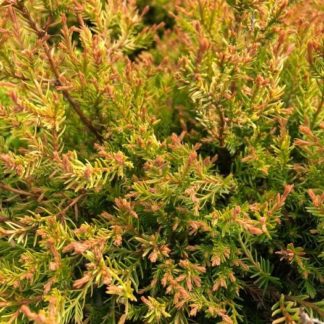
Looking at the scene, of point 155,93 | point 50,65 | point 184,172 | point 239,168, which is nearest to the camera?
point 184,172

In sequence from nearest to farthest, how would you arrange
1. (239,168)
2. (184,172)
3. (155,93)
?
(184,172)
(239,168)
(155,93)

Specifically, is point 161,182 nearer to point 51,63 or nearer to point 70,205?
point 70,205

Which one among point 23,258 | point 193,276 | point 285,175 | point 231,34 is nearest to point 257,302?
point 193,276

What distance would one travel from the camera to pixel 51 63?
5.08 ft

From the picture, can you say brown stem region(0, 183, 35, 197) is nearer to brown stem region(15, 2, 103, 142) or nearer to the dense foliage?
the dense foliage

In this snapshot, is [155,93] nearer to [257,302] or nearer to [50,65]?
[50,65]

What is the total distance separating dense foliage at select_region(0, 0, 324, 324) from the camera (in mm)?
1425

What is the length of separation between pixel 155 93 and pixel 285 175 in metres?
0.59

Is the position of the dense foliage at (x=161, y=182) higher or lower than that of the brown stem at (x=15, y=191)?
higher

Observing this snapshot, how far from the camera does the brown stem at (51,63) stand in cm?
148

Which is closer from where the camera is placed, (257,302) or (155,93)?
(257,302)

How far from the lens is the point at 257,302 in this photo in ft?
5.28

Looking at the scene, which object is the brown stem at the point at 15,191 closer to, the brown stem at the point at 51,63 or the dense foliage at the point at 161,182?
the dense foliage at the point at 161,182

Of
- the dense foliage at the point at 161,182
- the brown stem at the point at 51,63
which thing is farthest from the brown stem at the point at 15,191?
the brown stem at the point at 51,63
